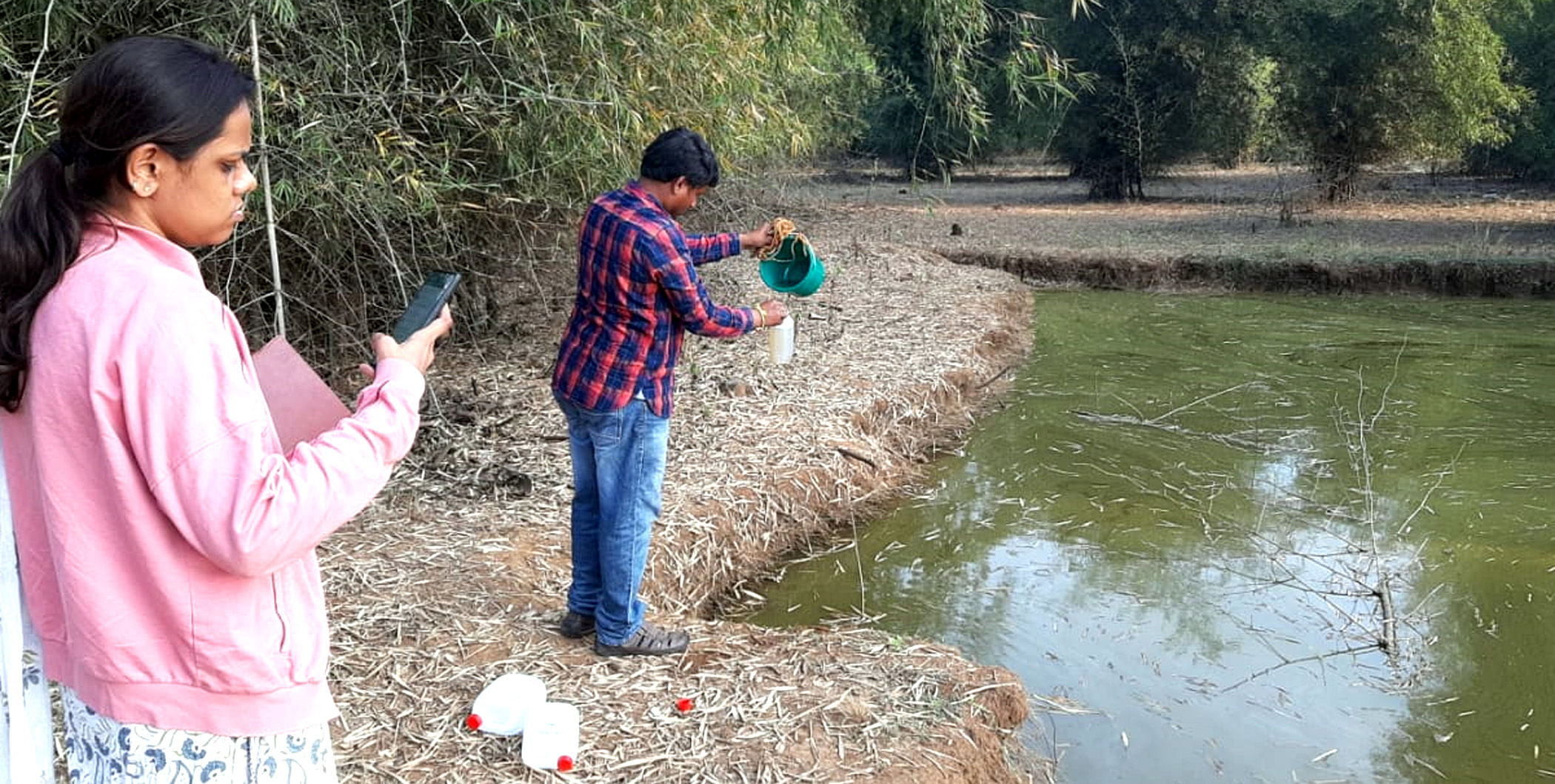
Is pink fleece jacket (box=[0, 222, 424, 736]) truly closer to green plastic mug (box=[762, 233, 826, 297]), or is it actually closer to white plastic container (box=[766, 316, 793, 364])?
green plastic mug (box=[762, 233, 826, 297])

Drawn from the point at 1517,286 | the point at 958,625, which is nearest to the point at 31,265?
the point at 958,625

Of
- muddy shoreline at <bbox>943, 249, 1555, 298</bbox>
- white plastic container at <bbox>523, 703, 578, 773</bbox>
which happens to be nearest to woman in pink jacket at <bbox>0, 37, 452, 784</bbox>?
white plastic container at <bbox>523, 703, 578, 773</bbox>

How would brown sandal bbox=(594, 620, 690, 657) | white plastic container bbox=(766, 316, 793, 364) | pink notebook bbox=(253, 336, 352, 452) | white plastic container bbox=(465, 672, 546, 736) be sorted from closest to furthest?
1. pink notebook bbox=(253, 336, 352, 452)
2. white plastic container bbox=(465, 672, 546, 736)
3. brown sandal bbox=(594, 620, 690, 657)
4. white plastic container bbox=(766, 316, 793, 364)

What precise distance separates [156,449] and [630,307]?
6.20 feet

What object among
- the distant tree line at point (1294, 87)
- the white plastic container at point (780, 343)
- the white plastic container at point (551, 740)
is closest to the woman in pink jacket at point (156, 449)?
the white plastic container at point (551, 740)

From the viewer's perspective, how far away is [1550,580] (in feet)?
Answer: 15.9

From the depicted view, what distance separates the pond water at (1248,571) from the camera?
3.73 meters

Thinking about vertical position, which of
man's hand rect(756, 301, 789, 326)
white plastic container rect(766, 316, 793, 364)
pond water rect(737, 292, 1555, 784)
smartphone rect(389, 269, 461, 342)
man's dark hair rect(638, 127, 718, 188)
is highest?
man's dark hair rect(638, 127, 718, 188)

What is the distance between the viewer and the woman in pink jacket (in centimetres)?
116

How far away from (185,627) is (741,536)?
371cm

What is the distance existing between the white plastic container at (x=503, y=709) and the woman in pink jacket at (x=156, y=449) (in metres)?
1.55

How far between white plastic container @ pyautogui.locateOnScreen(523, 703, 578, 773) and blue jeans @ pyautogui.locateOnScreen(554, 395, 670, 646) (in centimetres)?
49

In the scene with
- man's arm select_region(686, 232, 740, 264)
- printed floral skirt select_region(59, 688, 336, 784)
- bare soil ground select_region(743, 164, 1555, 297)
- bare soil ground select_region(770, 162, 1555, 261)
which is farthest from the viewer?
bare soil ground select_region(770, 162, 1555, 261)

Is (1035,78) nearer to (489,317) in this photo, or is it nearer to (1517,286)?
(489,317)
